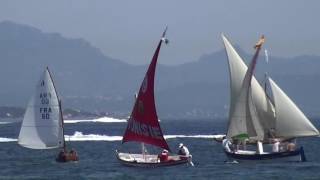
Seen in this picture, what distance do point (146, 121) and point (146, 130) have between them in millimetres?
718

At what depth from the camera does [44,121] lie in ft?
308

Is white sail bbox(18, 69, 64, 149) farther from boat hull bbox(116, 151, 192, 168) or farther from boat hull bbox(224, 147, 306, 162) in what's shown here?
boat hull bbox(224, 147, 306, 162)

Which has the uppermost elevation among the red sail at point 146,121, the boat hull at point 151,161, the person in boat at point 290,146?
the red sail at point 146,121

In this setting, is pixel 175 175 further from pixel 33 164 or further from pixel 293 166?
pixel 33 164

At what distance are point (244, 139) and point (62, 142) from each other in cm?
1739

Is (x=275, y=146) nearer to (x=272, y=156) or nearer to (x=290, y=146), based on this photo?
(x=290, y=146)

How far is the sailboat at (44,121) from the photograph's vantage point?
93812 mm

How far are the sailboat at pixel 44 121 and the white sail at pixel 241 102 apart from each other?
53.2 feet

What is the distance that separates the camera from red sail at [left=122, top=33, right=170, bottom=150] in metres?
79.2

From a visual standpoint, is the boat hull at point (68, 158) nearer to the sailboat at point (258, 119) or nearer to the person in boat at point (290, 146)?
the sailboat at point (258, 119)

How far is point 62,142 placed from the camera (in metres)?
94.1

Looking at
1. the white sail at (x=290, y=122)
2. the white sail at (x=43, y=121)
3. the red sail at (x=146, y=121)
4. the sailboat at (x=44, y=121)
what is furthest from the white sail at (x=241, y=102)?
the white sail at (x=43, y=121)

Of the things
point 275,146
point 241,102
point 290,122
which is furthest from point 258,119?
point 275,146

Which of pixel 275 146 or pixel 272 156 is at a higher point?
pixel 275 146
